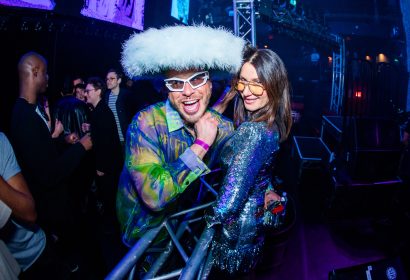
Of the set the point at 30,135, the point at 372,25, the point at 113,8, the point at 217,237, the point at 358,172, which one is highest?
the point at 372,25

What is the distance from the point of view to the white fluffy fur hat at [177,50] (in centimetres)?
147

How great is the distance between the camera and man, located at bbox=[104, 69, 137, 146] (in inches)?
193

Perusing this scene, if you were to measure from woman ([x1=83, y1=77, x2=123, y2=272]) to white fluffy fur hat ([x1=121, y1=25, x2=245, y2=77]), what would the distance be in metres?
2.17

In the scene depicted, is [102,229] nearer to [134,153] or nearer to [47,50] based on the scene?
[134,153]

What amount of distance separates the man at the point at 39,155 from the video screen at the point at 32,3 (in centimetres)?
192

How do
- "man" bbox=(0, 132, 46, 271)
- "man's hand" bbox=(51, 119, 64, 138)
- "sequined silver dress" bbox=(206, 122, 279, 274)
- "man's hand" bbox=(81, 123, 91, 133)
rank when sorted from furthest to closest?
"man's hand" bbox=(81, 123, 91, 133) → "man's hand" bbox=(51, 119, 64, 138) → "sequined silver dress" bbox=(206, 122, 279, 274) → "man" bbox=(0, 132, 46, 271)

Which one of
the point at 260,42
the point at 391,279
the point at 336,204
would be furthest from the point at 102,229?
the point at 260,42

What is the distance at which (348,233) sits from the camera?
4027mm

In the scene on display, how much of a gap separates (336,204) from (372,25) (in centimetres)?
2623

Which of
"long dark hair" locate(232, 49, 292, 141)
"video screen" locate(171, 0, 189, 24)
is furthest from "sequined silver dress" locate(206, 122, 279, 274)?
"video screen" locate(171, 0, 189, 24)

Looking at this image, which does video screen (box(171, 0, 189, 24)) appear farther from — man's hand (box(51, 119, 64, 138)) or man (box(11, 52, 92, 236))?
man (box(11, 52, 92, 236))

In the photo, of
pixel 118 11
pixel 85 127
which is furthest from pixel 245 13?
pixel 85 127

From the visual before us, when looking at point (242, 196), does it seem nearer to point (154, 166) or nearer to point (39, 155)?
point (154, 166)

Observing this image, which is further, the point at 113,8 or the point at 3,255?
the point at 113,8
